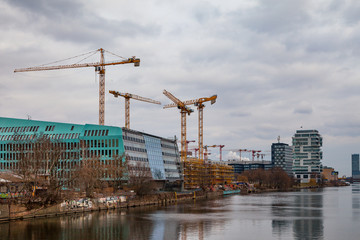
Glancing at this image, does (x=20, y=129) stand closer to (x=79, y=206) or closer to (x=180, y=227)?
(x=79, y=206)

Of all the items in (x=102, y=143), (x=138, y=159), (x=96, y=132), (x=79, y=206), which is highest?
(x=96, y=132)

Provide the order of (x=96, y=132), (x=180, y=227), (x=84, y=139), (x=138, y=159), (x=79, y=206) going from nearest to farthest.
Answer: (x=180, y=227)
(x=79, y=206)
(x=84, y=139)
(x=96, y=132)
(x=138, y=159)

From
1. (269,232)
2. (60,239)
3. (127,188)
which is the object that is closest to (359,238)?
(269,232)

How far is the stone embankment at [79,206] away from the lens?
71.6 meters

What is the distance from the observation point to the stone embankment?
235ft

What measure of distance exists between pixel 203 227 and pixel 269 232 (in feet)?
33.2

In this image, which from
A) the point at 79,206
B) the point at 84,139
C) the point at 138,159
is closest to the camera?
the point at 79,206

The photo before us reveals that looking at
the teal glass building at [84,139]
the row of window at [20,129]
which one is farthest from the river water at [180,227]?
the row of window at [20,129]

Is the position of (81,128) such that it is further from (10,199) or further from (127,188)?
(10,199)

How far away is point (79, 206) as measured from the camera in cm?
8562

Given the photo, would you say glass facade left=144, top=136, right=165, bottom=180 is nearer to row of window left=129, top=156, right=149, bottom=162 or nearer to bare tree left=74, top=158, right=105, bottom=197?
row of window left=129, top=156, right=149, bottom=162

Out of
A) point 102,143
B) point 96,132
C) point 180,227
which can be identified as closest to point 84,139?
point 96,132

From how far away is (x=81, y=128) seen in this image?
14212cm

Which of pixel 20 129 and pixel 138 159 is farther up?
pixel 20 129
